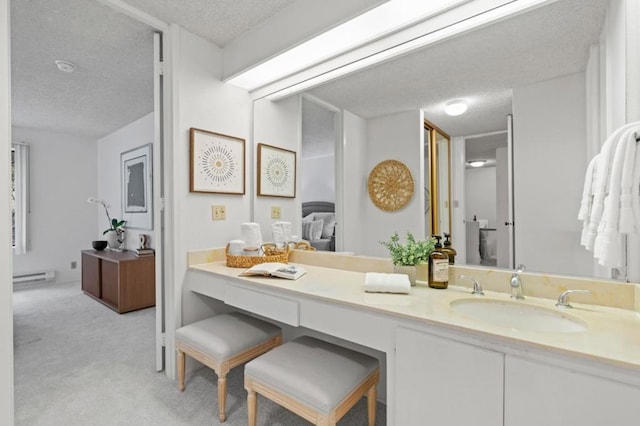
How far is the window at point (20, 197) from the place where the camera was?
4.29 metres

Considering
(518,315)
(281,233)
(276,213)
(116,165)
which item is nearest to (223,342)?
(281,233)

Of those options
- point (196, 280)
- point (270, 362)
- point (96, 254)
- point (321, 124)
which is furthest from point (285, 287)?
point (96, 254)

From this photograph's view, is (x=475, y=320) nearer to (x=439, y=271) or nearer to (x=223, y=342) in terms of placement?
(x=439, y=271)

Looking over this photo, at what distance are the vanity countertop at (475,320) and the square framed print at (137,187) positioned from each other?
273cm

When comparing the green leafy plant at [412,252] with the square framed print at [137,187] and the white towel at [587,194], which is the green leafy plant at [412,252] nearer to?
the white towel at [587,194]

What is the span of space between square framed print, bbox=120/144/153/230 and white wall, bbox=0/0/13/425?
255 cm

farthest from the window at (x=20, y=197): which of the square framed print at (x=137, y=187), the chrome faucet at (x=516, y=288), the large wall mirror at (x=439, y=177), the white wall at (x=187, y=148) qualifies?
the chrome faucet at (x=516, y=288)

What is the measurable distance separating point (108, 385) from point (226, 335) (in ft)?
3.05

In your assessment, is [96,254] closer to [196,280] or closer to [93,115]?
[93,115]

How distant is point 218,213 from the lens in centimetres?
214

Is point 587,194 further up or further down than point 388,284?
further up

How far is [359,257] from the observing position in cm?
182

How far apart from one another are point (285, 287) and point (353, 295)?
0.35 meters

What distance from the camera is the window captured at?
169 inches
